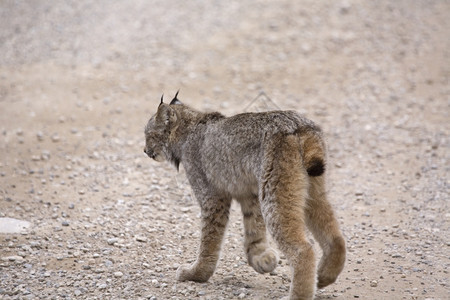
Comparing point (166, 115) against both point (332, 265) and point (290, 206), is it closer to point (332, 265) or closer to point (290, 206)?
point (290, 206)

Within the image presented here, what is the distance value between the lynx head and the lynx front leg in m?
1.08

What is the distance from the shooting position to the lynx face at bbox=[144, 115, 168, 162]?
7.20 metres

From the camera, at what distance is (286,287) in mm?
6301

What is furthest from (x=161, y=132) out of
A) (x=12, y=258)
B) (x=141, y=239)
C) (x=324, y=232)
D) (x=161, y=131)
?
(x=324, y=232)

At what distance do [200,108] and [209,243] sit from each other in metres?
5.44

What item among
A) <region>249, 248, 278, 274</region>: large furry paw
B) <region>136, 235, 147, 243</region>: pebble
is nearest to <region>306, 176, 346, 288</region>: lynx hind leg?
<region>249, 248, 278, 274</region>: large furry paw

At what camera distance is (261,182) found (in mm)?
→ 5734

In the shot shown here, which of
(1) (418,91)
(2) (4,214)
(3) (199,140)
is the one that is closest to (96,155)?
(2) (4,214)

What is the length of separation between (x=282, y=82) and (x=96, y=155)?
4627 mm

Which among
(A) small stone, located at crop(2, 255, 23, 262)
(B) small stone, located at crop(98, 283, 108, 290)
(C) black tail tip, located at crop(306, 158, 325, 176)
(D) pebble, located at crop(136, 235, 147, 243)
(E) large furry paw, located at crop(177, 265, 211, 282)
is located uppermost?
(C) black tail tip, located at crop(306, 158, 325, 176)

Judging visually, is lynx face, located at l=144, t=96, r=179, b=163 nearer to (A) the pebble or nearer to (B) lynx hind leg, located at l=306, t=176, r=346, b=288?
(A) the pebble

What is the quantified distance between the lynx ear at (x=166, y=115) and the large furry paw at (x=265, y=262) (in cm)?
182

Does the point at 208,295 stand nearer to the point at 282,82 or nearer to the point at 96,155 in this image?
the point at 96,155

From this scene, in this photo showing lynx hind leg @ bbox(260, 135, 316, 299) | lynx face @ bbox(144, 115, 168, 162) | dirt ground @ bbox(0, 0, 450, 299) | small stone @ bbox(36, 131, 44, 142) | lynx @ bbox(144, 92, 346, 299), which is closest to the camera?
lynx hind leg @ bbox(260, 135, 316, 299)
